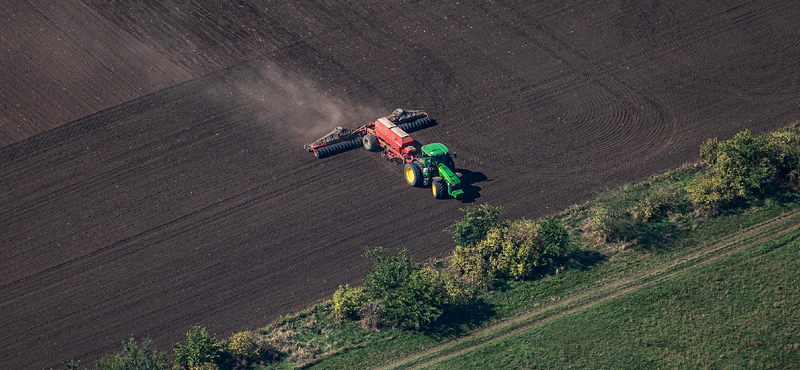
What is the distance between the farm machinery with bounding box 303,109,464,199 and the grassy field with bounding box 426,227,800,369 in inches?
489

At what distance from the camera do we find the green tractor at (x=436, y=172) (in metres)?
49.2

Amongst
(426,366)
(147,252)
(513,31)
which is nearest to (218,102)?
(147,252)

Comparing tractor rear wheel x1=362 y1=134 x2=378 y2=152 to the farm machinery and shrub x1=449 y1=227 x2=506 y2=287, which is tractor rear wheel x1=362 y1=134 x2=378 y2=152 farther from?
shrub x1=449 y1=227 x2=506 y2=287

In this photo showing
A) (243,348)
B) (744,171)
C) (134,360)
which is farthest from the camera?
(744,171)

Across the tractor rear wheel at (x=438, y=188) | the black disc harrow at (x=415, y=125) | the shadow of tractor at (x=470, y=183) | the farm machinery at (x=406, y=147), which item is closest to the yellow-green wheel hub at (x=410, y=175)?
the farm machinery at (x=406, y=147)

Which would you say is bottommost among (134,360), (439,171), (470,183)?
(134,360)

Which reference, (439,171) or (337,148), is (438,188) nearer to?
(439,171)

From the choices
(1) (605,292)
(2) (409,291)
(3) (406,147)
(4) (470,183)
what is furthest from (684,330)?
(3) (406,147)

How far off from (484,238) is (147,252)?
67.7 ft

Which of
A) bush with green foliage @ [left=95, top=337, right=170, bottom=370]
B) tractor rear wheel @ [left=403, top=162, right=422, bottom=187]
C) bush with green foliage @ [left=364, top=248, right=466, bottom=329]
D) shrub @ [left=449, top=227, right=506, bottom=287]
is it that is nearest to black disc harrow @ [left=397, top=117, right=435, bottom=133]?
tractor rear wheel @ [left=403, top=162, right=422, bottom=187]

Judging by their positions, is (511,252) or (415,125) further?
(415,125)

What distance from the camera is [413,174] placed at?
5053 cm

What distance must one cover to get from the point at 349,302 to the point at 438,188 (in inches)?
433

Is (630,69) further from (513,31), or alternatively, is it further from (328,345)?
(328,345)
